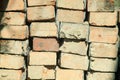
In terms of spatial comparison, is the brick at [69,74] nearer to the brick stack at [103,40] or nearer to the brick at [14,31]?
the brick stack at [103,40]

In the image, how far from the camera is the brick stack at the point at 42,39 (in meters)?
2.42

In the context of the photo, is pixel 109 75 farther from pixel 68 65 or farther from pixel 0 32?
pixel 0 32

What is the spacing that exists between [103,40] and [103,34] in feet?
0.17

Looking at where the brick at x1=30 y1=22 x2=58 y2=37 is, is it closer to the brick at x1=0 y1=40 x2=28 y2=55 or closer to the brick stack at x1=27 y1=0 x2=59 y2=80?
the brick stack at x1=27 y1=0 x2=59 y2=80

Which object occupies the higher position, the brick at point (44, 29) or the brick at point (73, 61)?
the brick at point (44, 29)

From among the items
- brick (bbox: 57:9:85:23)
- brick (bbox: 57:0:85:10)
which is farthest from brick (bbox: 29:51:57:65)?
brick (bbox: 57:0:85:10)

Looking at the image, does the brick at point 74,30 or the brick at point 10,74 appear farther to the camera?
the brick at point 10,74

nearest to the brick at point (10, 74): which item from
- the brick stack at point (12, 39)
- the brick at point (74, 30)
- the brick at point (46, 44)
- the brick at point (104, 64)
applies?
the brick stack at point (12, 39)

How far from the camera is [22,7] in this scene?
2412mm

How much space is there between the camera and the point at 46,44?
2469mm

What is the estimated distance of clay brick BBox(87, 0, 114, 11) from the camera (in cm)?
238

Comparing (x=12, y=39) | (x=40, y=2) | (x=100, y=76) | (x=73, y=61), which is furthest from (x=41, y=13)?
(x=100, y=76)

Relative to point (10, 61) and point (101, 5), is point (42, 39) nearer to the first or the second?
point (10, 61)

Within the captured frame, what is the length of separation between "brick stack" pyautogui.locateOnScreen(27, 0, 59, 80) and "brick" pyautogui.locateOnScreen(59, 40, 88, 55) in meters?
0.08
